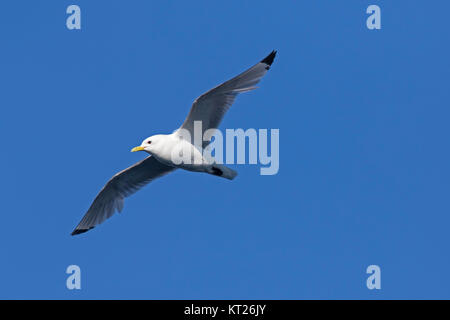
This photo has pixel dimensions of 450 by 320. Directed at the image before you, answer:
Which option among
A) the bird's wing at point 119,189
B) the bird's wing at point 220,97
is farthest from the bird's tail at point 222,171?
the bird's wing at point 119,189

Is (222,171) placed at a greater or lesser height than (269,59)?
lesser

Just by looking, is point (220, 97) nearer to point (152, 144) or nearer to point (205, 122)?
point (205, 122)

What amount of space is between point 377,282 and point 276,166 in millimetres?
2142

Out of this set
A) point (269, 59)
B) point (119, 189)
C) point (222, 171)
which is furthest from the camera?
point (119, 189)

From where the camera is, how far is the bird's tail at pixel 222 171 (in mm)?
10125

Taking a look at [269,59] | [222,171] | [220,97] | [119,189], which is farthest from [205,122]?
[119,189]

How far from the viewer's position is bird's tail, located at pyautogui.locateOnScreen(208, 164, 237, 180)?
10.1 m

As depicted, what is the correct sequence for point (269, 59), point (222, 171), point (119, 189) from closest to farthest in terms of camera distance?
point (269, 59)
point (222, 171)
point (119, 189)

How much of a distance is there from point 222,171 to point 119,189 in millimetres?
2174

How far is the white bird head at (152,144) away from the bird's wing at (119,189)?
1.08 m

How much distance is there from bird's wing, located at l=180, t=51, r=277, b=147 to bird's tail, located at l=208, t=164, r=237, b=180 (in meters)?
0.56

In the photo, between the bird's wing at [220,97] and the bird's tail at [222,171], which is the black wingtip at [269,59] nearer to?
the bird's wing at [220,97]

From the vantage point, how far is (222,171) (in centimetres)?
1017

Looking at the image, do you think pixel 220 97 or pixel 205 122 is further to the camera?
pixel 205 122
